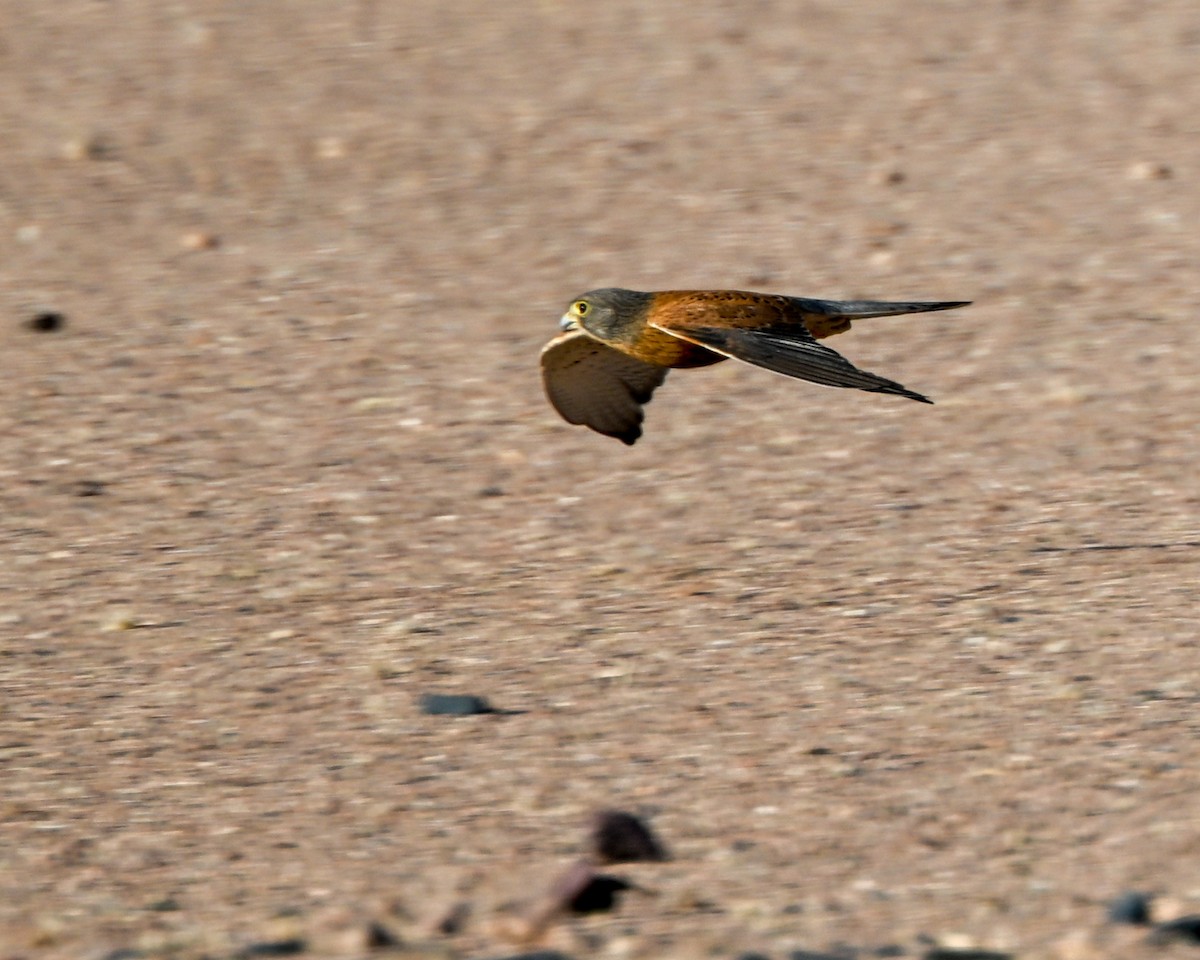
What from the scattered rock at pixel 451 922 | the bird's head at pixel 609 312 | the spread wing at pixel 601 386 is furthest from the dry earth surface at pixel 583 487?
the bird's head at pixel 609 312

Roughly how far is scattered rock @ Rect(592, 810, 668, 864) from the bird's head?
221 centimetres

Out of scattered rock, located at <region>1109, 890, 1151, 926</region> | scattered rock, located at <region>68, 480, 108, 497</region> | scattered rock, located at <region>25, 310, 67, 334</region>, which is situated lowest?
A: scattered rock, located at <region>68, 480, 108, 497</region>

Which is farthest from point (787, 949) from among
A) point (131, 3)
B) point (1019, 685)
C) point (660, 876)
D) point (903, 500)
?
point (131, 3)

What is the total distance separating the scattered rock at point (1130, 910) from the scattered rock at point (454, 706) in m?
1.78

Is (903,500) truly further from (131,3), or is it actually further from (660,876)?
(131,3)

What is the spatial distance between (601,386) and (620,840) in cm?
256

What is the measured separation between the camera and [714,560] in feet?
21.3

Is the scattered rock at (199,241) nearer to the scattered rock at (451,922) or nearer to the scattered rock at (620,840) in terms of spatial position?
the scattered rock at (620,840)

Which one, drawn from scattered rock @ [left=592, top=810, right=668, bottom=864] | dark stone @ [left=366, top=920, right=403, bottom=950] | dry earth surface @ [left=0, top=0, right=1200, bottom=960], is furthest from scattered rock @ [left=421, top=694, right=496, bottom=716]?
dark stone @ [left=366, top=920, right=403, bottom=950]

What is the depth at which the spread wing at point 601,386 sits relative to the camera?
6.56 m

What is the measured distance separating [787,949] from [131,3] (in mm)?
9509

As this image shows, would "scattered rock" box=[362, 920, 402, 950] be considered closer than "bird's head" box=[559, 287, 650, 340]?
Yes

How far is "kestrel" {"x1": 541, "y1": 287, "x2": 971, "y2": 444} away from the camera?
5691mm

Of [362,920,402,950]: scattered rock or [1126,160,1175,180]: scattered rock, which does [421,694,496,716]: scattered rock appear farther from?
[1126,160,1175,180]: scattered rock
